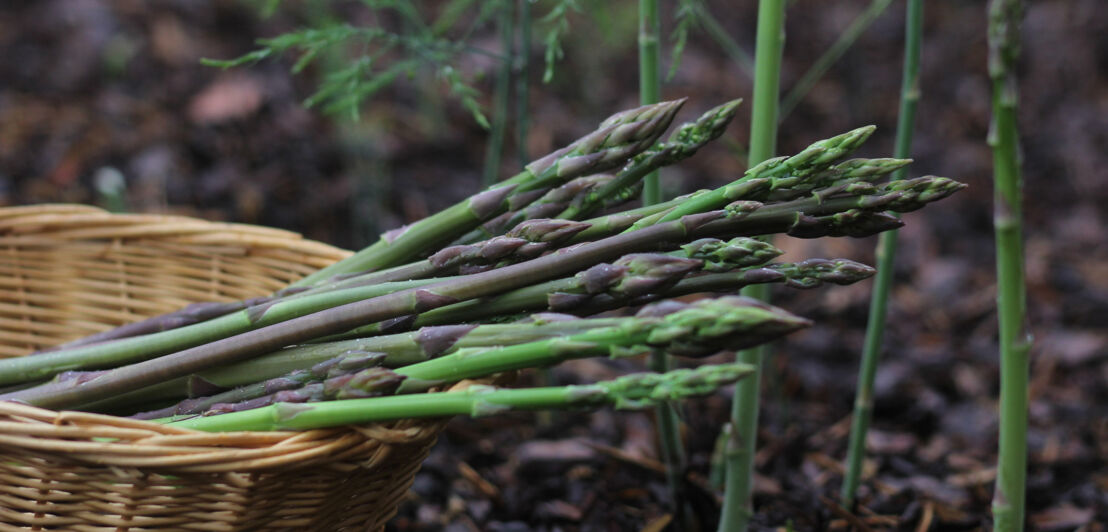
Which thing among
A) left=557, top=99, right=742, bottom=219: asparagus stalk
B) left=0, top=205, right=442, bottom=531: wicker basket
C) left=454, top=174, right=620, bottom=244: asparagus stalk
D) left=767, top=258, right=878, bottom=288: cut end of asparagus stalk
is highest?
left=557, top=99, right=742, bottom=219: asparagus stalk

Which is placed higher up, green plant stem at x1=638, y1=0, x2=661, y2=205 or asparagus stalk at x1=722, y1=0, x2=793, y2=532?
green plant stem at x1=638, y1=0, x2=661, y2=205

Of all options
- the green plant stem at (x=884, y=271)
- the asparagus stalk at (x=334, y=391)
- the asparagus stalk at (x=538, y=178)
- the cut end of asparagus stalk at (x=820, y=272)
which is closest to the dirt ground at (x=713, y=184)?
the green plant stem at (x=884, y=271)

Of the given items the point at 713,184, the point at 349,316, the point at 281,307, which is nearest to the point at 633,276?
the point at 349,316

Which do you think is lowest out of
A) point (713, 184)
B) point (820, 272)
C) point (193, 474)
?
point (193, 474)

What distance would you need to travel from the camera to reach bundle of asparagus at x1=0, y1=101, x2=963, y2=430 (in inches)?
33.4

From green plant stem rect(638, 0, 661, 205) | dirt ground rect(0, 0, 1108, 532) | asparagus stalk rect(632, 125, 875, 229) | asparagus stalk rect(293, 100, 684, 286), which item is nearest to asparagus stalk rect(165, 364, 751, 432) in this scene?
asparagus stalk rect(632, 125, 875, 229)

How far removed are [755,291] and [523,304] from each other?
0.32 meters

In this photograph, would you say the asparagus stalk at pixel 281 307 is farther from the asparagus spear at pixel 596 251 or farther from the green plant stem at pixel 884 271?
the green plant stem at pixel 884 271

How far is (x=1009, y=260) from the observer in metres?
0.89

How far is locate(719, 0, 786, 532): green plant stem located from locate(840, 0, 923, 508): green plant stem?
197mm

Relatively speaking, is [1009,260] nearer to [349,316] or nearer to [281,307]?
[349,316]

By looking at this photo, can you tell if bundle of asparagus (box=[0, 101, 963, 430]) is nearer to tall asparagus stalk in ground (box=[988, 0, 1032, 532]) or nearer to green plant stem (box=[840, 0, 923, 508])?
tall asparagus stalk in ground (box=[988, 0, 1032, 532])

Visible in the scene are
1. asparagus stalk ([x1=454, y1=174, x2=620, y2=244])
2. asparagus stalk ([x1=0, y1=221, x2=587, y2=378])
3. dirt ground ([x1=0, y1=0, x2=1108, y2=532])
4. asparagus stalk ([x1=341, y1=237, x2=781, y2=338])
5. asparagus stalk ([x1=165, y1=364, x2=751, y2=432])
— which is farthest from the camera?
dirt ground ([x1=0, y1=0, x2=1108, y2=532])

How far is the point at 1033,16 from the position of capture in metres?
3.47
